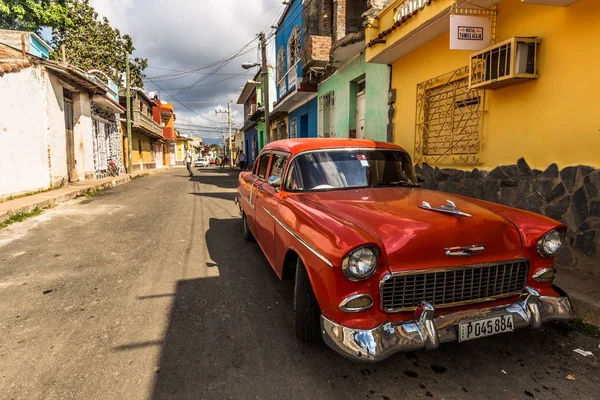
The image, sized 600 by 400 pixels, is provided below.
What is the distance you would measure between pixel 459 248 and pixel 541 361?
111cm

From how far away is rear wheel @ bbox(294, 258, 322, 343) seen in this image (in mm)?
2430

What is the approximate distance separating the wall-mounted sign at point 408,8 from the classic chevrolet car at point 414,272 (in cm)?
419

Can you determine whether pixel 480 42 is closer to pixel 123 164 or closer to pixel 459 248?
pixel 459 248

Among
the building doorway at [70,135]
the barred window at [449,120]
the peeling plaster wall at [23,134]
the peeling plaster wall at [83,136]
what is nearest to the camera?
the barred window at [449,120]

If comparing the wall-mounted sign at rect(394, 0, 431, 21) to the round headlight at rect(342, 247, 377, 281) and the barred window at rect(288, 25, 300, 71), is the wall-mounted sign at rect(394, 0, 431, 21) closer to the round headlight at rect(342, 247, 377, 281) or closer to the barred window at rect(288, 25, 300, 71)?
the round headlight at rect(342, 247, 377, 281)

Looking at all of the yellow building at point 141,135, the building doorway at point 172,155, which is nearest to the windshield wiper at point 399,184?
the yellow building at point 141,135

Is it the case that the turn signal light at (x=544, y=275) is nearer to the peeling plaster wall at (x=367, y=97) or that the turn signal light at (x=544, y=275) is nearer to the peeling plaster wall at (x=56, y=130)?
the peeling plaster wall at (x=367, y=97)

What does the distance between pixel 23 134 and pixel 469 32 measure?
11.4 m

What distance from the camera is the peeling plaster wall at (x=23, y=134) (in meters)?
9.08

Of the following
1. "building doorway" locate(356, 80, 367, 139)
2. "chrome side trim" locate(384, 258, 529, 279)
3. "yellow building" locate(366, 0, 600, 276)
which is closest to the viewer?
"chrome side trim" locate(384, 258, 529, 279)

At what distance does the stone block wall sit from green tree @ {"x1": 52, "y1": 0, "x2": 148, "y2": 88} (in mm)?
23671

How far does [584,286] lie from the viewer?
342 cm

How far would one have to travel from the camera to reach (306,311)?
8.04ft

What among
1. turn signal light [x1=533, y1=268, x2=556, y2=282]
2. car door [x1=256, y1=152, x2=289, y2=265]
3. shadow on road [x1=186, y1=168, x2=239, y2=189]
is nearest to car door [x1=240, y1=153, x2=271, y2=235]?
car door [x1=256, y1=152, x2=289, y2=265]
